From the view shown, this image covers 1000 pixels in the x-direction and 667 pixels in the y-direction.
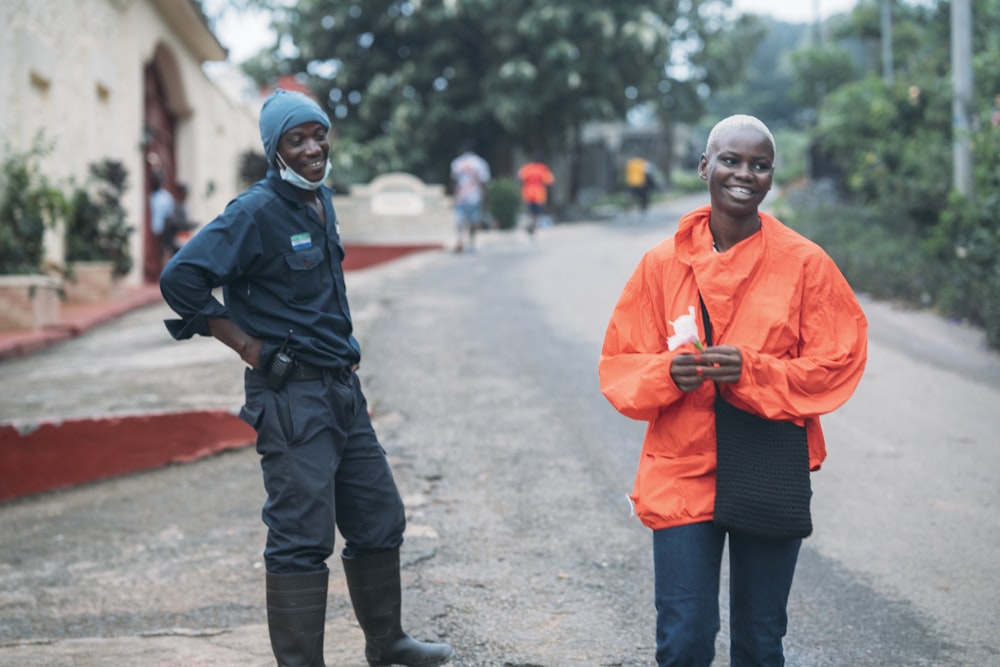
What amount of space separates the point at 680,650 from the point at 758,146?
125cm

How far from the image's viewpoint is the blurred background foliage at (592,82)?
17.2 m

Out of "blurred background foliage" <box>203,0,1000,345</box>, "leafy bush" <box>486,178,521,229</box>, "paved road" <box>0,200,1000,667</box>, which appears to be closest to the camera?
"paved road" <box>0,200,1000,667</box>

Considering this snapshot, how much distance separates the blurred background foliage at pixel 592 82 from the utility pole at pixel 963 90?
195cm

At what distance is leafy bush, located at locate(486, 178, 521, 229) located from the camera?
24938 millimetres

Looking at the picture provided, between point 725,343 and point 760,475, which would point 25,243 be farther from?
point 760,475

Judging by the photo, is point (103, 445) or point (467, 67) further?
point (467, 67)

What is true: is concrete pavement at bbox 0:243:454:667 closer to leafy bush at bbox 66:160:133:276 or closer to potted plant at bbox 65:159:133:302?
potted plant at bbox 65:159:133:302

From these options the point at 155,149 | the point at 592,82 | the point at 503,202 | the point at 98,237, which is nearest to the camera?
the point at 98,237

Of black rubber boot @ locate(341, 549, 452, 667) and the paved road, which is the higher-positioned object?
black rubber boot @ locate(341, 549, 452, 667)

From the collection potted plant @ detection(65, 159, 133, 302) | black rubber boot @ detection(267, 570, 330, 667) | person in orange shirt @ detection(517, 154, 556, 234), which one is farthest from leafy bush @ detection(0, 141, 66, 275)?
person in orange shirt @ detection(517, 154, 556, 234)

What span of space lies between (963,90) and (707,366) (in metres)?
11.4

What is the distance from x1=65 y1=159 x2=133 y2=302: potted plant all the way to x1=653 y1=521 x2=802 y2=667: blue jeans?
35.0 ft

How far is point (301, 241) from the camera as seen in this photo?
11.1 ft

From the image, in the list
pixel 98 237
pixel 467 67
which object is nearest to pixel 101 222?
pixel 98 237
